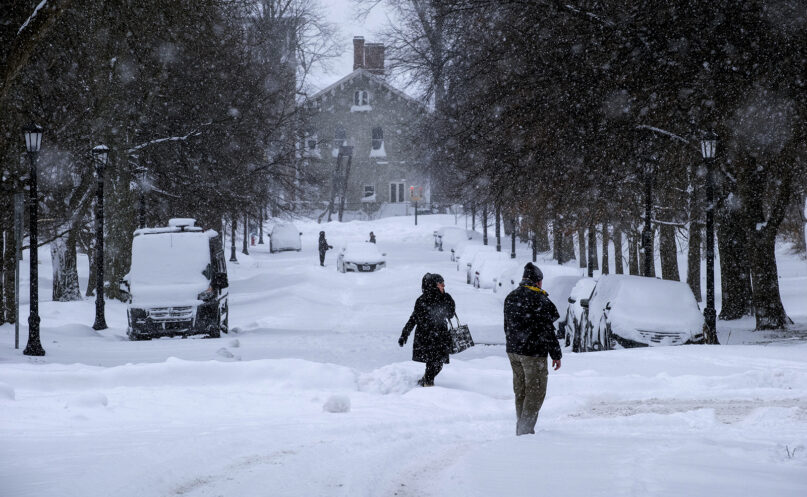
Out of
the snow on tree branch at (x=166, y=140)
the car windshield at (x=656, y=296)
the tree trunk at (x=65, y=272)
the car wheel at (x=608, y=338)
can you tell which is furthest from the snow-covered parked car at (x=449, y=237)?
the car wheel at (x=608, y=338)

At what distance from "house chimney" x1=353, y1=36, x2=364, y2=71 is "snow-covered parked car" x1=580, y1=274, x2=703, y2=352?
229ft

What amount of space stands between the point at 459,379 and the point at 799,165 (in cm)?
1112

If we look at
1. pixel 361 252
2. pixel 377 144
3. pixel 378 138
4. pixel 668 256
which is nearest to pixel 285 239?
pixel 361 252

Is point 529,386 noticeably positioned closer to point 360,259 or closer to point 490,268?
point 490,268

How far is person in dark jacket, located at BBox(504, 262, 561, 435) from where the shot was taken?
9008 millimetres

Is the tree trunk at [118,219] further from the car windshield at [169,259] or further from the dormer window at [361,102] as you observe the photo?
the dormer window at [361,102]

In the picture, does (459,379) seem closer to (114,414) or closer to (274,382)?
(274,382)

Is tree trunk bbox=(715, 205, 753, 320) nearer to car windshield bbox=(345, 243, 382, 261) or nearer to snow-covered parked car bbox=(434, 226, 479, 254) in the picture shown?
car windshield bbox=(345, 243, 382, 261)

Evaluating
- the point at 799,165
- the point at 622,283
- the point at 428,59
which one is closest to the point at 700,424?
the point at 622,283

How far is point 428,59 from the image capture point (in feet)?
111

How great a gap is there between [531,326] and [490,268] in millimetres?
27853

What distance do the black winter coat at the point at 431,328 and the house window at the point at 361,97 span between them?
242ft

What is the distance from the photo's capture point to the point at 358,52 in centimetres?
8625

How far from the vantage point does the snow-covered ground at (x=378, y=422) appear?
22.5 feet
